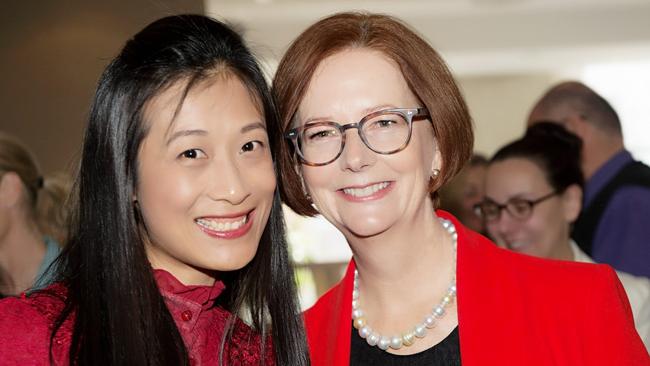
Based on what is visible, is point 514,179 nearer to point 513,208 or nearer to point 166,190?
point 513,208

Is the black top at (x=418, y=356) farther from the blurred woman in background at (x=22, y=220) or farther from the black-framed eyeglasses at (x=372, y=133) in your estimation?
the blurred woman in background at (x=22, y=220)

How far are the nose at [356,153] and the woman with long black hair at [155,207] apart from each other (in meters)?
0.21

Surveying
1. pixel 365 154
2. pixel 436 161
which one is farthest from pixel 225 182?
pixel 436 161

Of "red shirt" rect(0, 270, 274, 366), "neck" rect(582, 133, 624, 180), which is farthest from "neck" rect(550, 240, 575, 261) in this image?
"red shirt" rect(0, 270, 274, 366)

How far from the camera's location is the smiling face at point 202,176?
1888mm

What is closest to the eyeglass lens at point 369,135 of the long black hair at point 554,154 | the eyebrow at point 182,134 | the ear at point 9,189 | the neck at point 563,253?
the eyebrow at point 182,134

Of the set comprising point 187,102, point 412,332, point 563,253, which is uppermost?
point 187,102

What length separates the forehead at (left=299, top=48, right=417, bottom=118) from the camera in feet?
7.11

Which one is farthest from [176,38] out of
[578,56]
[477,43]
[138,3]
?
[578,56]

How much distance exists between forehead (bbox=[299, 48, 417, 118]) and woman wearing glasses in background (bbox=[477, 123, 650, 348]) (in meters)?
1.75

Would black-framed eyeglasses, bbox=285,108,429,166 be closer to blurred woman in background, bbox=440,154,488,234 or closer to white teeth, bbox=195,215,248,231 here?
white teeth, bbox=195,215,248,231

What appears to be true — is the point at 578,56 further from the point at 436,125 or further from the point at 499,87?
the point at 436,125

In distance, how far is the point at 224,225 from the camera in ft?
6.51

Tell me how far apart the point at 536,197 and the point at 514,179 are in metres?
0.13
